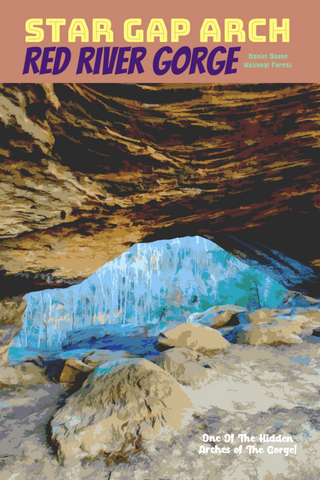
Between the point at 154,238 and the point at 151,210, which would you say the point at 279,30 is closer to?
the point at 151,210

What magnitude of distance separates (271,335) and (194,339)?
1.83 meters

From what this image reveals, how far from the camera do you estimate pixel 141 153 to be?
2951mm

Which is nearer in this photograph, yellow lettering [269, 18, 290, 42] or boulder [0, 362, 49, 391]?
A: yellow lettering [269, 18, 290, 42]

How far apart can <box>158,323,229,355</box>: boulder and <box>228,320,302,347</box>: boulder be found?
1.95 ft

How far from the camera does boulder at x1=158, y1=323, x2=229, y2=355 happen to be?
4680 millimetres

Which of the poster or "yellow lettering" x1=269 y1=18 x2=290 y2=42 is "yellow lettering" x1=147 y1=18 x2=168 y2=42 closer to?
the poster

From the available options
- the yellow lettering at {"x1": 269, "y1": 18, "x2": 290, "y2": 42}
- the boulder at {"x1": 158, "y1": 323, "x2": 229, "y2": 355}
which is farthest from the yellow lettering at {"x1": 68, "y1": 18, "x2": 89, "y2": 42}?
the boulder at {"x1": 158, "y1": 323, "x2": 229, "y2": 355}

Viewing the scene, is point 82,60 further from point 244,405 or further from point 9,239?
point 244,405

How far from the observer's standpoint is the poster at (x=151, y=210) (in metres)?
1.96

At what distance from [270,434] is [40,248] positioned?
4.11m

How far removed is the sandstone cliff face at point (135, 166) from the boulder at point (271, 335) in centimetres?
262

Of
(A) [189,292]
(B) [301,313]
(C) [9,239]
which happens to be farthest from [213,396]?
(A) [189,292]

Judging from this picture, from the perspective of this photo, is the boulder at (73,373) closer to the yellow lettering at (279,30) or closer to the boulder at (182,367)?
the boulder at (182,367)

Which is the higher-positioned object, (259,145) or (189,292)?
(259,145)
